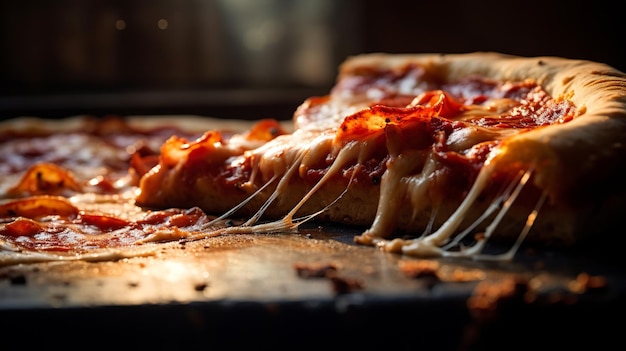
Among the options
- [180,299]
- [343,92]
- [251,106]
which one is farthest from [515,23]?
[180,299]

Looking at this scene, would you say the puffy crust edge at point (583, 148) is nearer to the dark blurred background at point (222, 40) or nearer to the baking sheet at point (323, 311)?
the baking sheet at point (323, 311)

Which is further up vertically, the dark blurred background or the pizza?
the pizza

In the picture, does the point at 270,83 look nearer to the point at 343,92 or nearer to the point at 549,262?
the point at 343,92

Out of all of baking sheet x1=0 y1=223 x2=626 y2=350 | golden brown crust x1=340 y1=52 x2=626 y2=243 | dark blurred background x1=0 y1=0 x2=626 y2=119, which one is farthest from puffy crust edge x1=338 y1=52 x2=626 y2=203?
dark blurred background x1=0 y1=0 x2=626 y2=119

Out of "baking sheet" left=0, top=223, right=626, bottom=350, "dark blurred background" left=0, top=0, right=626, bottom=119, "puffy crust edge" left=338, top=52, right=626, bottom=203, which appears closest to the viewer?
"baking sheet" left=0, top=223, right=626, bottom=350

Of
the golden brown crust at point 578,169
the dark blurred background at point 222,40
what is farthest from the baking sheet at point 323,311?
the dark blurred background at point 222,40

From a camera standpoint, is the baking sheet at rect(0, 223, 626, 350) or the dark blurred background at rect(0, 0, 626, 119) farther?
the dark blurred background at rect(0, 0, 626, 119)

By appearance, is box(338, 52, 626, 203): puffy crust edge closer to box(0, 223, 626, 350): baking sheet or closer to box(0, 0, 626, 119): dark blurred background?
box(0, 223, 626, 350): baking sheet

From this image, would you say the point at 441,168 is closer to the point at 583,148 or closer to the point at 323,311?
the point at 583,148

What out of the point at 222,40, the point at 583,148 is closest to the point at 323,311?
the point at 583,148

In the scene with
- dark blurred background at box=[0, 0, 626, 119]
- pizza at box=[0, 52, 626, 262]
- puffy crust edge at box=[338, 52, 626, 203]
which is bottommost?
dark blurred background at box=[0, 0, 626, 119]

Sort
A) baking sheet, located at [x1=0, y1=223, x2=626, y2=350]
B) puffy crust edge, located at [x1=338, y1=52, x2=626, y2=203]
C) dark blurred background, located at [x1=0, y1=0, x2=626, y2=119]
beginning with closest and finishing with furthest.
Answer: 1. baking sheet, located at [x1=0, y1=223, x2=626, y2=350]
2. puffy crust edge, located at [x1=338, y1=52, x2=626, y2=203]
3. dark blurred background, located at [x1=0, y1=0, x2=626, y2=119]
